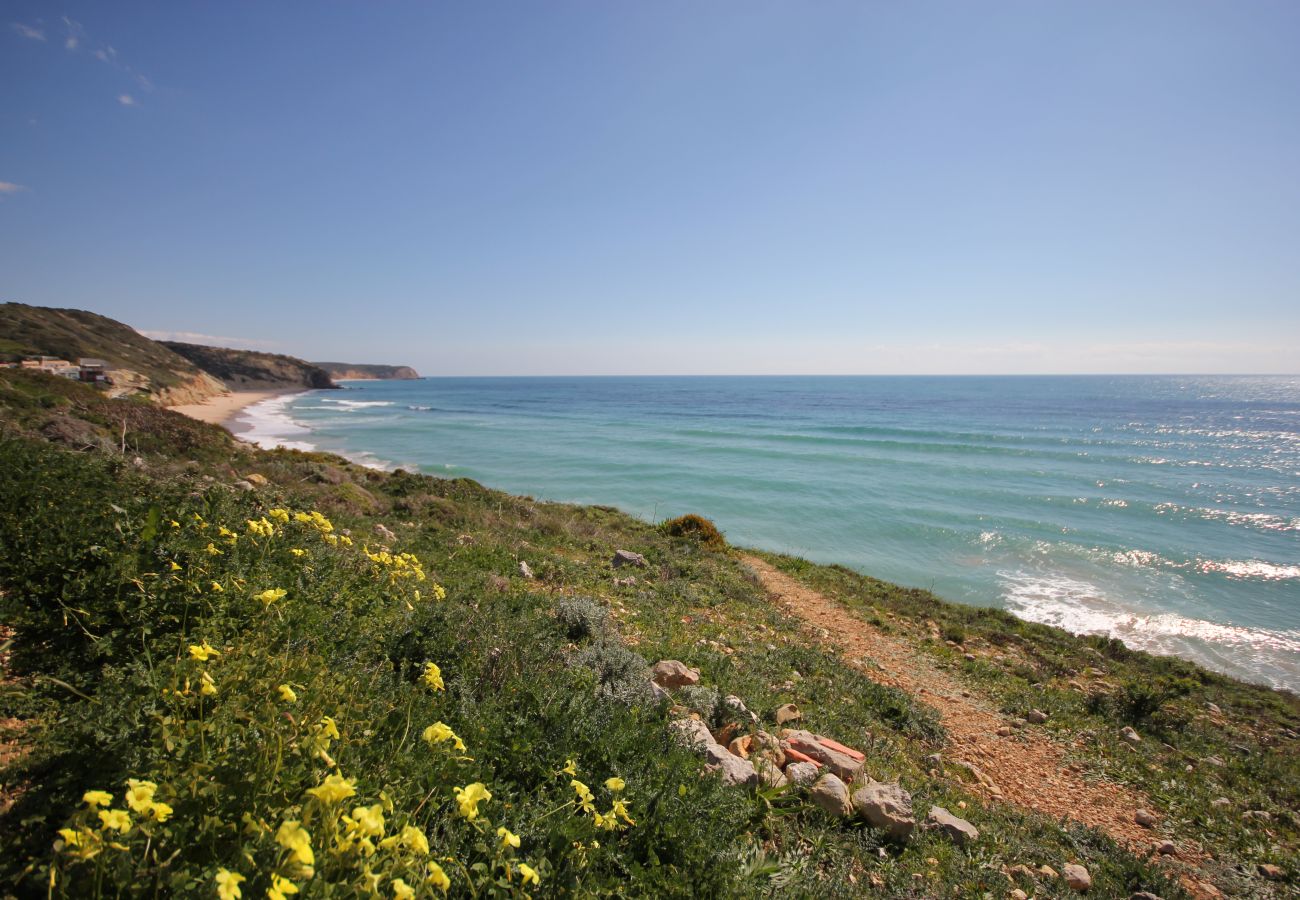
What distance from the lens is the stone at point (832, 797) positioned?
396 centimetres

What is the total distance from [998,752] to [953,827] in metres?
2.93

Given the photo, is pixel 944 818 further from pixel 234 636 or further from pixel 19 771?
pixel 19 771

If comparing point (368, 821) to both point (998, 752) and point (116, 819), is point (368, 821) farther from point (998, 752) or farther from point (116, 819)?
point (998, 752)

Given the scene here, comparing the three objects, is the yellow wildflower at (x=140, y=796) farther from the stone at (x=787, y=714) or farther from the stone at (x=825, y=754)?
the stone at (x=787, y=714)

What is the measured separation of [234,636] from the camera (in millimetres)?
3152

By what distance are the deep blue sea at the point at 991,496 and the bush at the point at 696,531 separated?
128 inches

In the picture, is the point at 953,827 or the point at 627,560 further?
the point at 627,560

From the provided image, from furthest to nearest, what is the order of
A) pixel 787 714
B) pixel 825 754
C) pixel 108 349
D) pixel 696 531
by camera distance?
1. pixel 108 349
2. pixel 696 531
3. pixel 787 714
4. pixel 825 754

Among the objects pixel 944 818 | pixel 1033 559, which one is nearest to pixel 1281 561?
pixel 1033 559

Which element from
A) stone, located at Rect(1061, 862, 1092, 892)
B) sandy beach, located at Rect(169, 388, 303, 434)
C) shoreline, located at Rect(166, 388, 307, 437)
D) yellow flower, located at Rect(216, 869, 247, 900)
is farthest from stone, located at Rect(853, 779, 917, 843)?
sandy beach, located at Rect(169, 388, 303, 434)

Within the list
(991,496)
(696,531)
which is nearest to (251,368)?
(696,531)

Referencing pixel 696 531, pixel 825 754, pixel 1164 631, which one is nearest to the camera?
pixel 825 754

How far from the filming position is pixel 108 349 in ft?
156

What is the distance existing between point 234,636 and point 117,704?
33.3 inches
